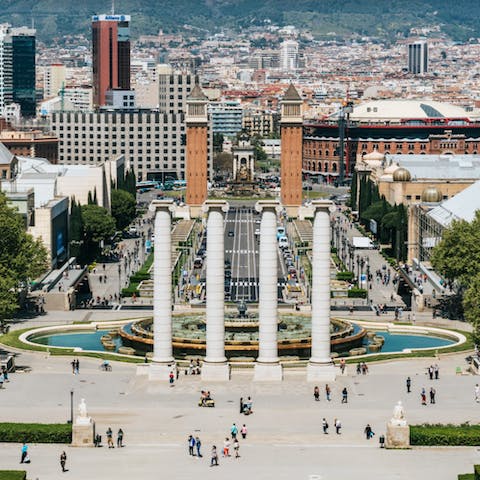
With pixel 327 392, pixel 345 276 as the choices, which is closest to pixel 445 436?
pixel 327 392

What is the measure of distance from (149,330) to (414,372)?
60.3ft

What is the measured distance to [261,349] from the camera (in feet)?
253

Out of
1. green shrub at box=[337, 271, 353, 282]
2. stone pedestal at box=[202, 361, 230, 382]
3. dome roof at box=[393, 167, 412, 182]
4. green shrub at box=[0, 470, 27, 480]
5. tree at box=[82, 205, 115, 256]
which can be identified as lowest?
green shrub at box=[0, 470, 27, 480]

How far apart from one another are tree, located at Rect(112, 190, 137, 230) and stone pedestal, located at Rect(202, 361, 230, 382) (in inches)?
3736

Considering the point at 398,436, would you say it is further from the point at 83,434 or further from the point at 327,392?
the point at 83,434

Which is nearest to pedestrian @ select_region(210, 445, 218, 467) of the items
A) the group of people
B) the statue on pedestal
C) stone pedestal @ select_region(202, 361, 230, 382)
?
the statue on pedestal

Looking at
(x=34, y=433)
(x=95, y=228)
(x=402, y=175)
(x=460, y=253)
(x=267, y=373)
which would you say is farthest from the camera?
(x=402, y=175)

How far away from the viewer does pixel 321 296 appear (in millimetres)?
76625

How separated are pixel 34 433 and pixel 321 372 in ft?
58.8

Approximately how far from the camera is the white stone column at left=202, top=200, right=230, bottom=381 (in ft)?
247

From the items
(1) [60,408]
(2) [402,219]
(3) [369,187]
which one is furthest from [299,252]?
(1) [60,408]

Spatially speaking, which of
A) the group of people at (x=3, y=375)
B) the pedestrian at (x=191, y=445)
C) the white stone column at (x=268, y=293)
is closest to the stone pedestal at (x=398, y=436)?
the pedestrian at (x=191, y=445)

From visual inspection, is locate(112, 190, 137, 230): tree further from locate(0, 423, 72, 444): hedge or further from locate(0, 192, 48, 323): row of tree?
locate(0, 423, 72, 444): hedge

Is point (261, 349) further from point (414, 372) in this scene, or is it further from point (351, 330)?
point (351, 330)
